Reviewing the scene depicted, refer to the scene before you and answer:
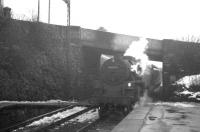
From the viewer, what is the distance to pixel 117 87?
62.7ft

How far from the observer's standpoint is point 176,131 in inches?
471

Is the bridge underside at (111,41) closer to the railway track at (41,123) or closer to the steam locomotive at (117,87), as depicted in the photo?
the railway track at (41,123)

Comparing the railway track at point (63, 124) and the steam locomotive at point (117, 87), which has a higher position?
the steam locomotive at point (117, 87)

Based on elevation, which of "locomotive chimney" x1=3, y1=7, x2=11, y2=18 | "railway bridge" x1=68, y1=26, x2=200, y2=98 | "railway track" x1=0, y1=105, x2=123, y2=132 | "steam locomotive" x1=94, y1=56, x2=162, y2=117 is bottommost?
"railway track" x1=0, y1=105, x2=123, y2=132

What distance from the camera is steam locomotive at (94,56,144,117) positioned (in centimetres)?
1864

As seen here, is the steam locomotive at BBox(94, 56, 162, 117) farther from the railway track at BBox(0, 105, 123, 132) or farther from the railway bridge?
the railway bridge

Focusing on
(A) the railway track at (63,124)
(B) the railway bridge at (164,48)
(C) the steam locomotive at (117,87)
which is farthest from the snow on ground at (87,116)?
(B) the railway bridge at (164,48)

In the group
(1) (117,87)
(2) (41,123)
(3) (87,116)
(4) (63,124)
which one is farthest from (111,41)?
(2) (41,123)

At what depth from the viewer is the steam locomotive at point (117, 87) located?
18641 millimetres

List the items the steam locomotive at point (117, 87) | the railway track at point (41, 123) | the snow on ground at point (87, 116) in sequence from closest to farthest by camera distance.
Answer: the railway track at point (41, 123) → the snow on ground at point (87, 116) → the steam locomotive at point (117, 87)

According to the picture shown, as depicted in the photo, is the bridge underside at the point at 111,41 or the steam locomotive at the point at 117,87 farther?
the bridge underside at the point at 111,41

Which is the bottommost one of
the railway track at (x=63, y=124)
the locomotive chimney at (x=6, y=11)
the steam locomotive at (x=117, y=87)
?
the railway track at (x=63, y=124)

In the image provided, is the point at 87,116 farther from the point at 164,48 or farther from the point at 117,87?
the point at 164,48

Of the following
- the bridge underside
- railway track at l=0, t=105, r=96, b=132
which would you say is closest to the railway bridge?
the bridge underside
